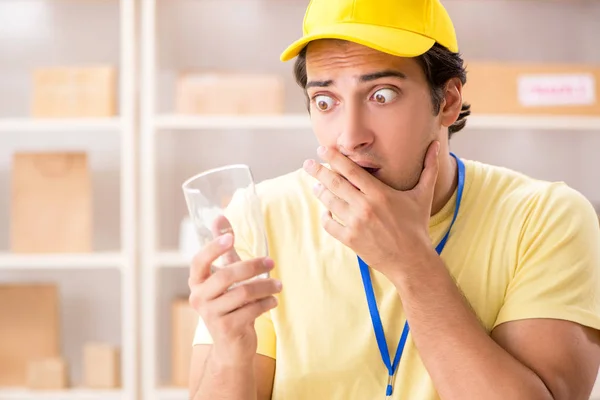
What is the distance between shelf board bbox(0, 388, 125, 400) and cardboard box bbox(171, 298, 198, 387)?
21 cm

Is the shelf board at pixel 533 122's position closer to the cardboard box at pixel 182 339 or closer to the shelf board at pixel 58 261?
the cardboard box at pixel 182 339

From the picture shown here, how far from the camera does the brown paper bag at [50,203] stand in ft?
9.19

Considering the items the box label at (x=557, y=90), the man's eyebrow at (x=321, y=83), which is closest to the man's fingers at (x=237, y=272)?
the man's eyebrow at (x=321, y=83)

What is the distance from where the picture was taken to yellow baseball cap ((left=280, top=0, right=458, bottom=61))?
4.15 feet

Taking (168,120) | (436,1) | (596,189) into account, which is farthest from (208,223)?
(596,189)

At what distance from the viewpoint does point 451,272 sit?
1.34m

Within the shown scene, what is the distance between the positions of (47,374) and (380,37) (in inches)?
Result: 78.7

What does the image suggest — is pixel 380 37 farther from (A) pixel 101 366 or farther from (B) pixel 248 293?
(A) pixel 101 366

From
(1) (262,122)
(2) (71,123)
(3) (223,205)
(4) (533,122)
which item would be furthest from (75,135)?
(3) (223,205)

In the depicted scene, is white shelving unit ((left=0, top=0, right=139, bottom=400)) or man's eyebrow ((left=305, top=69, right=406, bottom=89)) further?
white shelving unit ((left=0, top=0, right=139, bottom=400))

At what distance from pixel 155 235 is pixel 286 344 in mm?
1548

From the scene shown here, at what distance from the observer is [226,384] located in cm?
121

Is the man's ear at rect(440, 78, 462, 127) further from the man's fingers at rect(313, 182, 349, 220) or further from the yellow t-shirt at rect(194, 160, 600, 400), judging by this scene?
the man's fingers at rect(313, 182, 349, 220)

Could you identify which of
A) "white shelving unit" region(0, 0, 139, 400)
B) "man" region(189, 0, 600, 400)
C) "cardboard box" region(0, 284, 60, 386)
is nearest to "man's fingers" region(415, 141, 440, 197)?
"man" region(189, 0, 600, 400)
